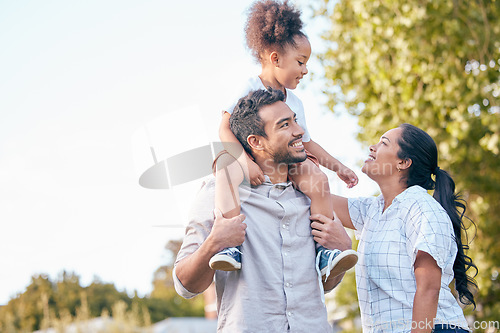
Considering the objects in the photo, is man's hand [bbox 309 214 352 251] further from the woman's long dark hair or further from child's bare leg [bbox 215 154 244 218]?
the woman's long dark hair

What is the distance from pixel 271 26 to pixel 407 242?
1449 mm

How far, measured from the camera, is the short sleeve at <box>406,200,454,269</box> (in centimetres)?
233

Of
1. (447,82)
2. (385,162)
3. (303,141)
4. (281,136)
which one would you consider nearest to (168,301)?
(447,82)

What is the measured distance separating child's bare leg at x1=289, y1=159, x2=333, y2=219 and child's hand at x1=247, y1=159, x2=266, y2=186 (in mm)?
184

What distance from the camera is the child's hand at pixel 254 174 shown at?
2357 mm

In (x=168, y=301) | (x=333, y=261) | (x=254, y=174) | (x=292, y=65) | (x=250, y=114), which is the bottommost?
(x=168, y=301)

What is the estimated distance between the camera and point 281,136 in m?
2.39

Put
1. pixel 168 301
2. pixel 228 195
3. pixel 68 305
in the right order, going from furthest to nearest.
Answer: pixel 168 301 < pixel 68 305 < pixel 228 195

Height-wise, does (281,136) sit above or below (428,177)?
above

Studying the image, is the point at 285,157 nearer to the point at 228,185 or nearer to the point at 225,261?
the point at 228,185

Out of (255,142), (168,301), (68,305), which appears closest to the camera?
(255,142)

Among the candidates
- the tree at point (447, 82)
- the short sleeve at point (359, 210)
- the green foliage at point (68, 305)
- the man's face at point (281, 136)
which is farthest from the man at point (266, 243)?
the green foliage at point (68, 305)

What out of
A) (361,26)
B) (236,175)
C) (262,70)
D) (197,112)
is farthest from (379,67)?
(236,175)

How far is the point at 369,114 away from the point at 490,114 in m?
1.70
